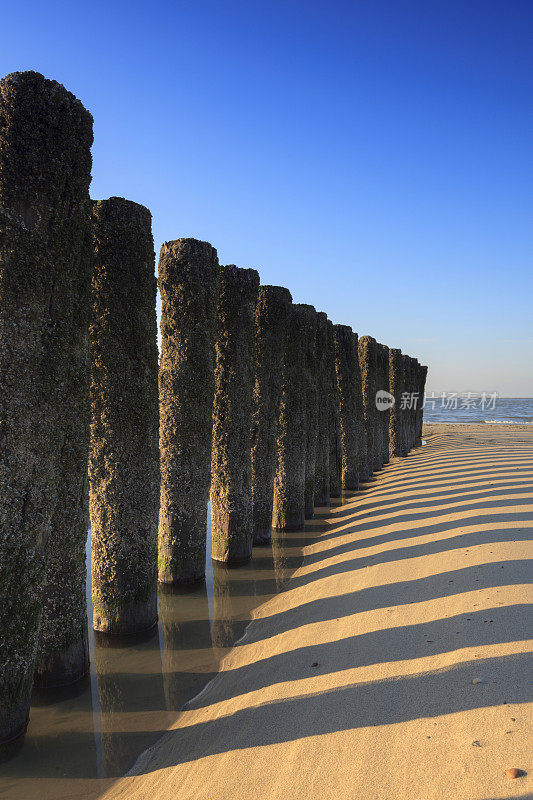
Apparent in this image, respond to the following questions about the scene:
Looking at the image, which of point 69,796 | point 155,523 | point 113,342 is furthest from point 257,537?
point 69,796

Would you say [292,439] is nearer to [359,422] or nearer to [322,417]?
[322,417]

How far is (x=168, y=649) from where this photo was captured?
5.22 metres

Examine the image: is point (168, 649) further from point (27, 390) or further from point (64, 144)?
point (64, 144)

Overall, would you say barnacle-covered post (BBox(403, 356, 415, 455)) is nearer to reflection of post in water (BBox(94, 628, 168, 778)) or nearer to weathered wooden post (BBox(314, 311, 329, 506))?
weathered wooden post (BBox(314, 311, 329, 506))

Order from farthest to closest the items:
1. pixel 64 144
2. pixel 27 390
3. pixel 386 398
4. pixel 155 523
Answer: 1. pixel 386 398
2. pixel 155 523
3. pixel 64 144
4. pixel 27 390

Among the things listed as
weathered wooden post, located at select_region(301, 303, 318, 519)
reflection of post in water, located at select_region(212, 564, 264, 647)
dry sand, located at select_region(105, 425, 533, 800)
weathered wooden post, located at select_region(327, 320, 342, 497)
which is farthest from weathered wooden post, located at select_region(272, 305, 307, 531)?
dry sand, located at select_region(105, 425, 533, 800)

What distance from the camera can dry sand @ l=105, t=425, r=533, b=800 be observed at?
9.20ft

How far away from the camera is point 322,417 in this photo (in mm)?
10984

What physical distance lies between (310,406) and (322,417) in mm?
1142

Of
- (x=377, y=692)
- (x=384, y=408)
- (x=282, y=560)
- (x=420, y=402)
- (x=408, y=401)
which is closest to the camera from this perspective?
(x=377, y=692)

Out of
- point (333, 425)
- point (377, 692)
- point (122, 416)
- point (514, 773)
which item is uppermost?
point (122, 416)

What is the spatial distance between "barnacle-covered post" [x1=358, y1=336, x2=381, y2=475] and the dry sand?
871 cm

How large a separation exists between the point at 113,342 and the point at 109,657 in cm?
303

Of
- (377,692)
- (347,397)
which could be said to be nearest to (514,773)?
(377,692)
